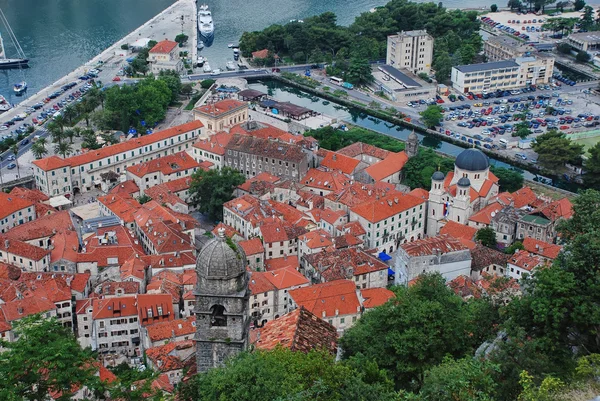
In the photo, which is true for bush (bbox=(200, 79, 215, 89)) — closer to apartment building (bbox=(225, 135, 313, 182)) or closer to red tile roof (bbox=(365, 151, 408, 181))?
apartment building (bbox=(225, 135, 313, 182))

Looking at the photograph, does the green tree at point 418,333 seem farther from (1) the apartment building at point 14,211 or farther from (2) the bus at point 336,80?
(2) the bus at point 336,80

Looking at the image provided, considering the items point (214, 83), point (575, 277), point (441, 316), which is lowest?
point (214, 83)

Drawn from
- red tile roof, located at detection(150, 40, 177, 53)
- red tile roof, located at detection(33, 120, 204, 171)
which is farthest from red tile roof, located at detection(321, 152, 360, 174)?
red tile roof, located at detection(150, 40, 177, 53)


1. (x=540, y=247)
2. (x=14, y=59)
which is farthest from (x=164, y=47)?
(x=540, y=247)

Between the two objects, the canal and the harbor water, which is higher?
the harbor water

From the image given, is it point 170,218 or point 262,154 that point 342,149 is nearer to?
point 262,154

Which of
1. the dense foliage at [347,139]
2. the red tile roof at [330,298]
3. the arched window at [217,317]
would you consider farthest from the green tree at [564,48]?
the arched window at [217,317]

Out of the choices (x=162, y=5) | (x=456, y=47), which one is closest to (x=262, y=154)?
(x=456, y=47)

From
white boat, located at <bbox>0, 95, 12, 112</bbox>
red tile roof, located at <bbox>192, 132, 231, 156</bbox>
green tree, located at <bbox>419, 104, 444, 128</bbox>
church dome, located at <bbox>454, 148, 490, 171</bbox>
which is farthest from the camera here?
white boat, located at <bbox>0, 95, 12, 112</bbox>
